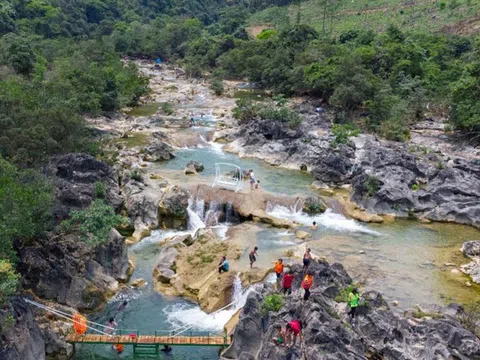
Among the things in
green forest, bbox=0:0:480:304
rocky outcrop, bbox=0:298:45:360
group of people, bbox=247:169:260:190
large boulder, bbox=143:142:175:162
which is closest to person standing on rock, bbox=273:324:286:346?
rocky outcrop, bbox=0:298:45:360

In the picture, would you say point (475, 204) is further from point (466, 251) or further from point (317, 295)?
point (317, 295)

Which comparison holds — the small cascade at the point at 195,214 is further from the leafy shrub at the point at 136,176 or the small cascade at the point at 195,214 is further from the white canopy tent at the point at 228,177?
the leafy shrub at the point at 136,176

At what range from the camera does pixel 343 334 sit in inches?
740

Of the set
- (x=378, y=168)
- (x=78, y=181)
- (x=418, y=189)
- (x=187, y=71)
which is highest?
(x=187, y=71)

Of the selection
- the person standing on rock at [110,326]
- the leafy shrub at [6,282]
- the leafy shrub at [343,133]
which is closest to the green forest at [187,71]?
the leafy shrub at [6,282]

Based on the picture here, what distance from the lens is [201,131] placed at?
56.7m

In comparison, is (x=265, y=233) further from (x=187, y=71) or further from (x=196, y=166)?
(x=187, y=71)

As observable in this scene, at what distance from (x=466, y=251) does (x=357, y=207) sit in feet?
28.3

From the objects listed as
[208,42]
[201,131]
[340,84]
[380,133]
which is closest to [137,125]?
[201,131]

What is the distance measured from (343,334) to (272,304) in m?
3.04

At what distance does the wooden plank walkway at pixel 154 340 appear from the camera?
21.2 metres

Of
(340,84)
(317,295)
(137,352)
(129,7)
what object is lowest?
(137,352)

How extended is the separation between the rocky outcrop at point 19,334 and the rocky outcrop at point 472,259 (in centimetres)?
2310

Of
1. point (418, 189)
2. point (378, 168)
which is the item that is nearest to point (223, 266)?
point (378, 168)
